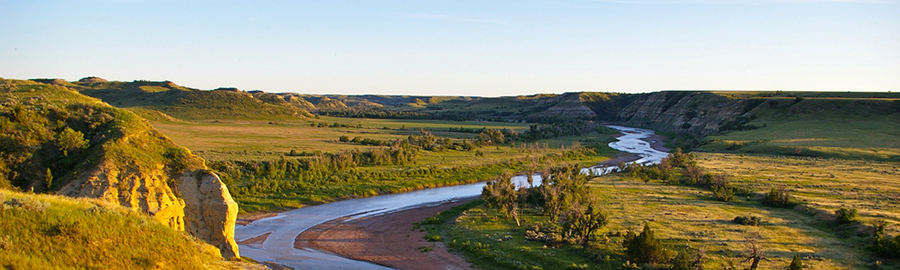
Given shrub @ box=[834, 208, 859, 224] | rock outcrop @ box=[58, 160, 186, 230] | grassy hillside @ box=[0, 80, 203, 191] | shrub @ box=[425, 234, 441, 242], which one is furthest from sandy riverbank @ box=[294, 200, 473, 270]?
shrub @ box=[834, 208, 859, 224]

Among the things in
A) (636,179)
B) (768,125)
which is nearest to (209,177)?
(636,179)

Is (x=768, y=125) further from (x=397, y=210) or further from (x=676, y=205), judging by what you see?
(x=397, y=210)

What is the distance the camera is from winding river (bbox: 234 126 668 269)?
2909 cm

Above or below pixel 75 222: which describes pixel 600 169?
below

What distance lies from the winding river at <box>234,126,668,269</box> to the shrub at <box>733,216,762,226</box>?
70.8 ft

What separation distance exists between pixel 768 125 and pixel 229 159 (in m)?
95.2

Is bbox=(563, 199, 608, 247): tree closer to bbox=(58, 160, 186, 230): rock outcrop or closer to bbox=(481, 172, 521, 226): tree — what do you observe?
bbox=(481, 172, 521, 226): tree

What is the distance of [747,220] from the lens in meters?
33.1

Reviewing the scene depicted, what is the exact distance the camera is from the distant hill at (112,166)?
19031mm

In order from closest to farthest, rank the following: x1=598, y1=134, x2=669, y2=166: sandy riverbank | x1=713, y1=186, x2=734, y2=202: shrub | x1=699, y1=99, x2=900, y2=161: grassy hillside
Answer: x1=713, y1=186, x2=734, y2=202: shrub < x1=699, y1=99, x2=900, y2=161: grassy hillside < x1=598, y1=134, x2=669, y2=166: sandy riverbank

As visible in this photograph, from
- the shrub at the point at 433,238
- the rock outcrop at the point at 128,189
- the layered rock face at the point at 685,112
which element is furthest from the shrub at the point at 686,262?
the layered rock face at the point at 685,112

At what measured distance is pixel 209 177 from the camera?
69.5 ft

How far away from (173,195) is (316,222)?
19089mm

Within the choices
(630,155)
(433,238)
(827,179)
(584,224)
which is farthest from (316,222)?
(630,155)
